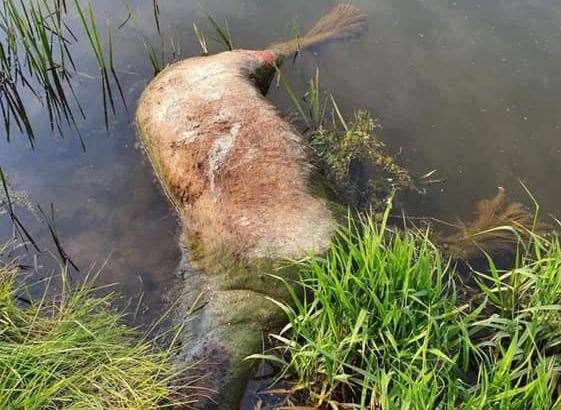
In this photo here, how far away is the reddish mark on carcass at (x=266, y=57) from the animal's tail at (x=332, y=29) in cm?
32

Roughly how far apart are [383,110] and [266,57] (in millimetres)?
829

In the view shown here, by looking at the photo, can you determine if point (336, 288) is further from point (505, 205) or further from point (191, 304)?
point (505, 205)

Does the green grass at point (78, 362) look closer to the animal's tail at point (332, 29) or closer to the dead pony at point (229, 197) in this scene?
the dead pony at point (229, 197)

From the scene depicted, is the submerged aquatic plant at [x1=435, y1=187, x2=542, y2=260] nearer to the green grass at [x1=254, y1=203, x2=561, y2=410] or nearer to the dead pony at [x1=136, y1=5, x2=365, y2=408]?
the green grass at [x1=254, y1=203, x2=561, y2=410]

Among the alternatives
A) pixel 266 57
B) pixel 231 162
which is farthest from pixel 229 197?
pixel 266 57

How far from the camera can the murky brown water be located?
341 centimetres

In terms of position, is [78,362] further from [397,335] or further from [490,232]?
[490,232]

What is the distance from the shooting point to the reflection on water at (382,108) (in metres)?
3.42

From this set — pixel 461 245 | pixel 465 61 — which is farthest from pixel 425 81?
pixel 461 245

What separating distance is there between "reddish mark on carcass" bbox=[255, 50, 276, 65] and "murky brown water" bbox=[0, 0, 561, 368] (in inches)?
9.1

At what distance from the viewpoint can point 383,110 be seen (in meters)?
4.01

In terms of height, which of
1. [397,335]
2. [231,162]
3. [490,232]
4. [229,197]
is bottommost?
[490,232]

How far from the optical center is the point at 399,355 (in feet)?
7.32

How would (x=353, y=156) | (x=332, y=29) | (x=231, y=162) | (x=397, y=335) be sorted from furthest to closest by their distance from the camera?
(x=332, y=29)
(x=353, y=156)
(x=231, y=162)
(x=397, y=335)
